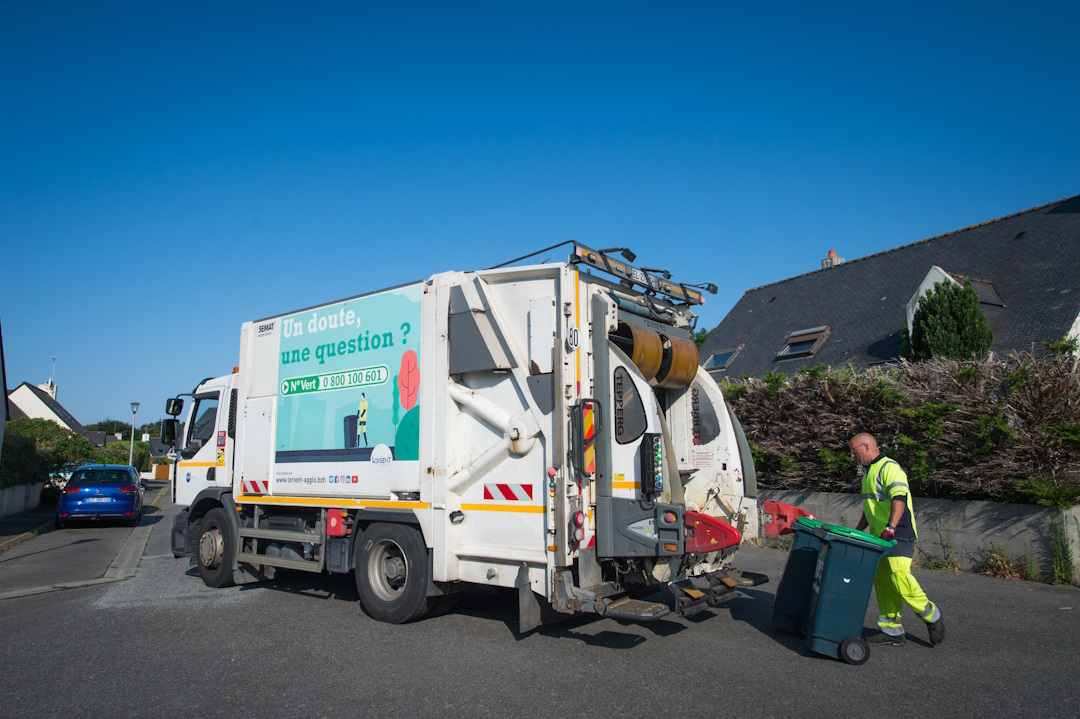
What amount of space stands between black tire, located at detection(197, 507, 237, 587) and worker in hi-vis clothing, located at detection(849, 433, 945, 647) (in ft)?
22.4

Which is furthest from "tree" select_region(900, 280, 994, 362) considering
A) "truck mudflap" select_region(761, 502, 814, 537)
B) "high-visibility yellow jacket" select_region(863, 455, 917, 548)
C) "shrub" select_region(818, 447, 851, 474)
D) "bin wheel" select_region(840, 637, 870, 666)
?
"bin wheel" select_region(840, 637, 870, 666)

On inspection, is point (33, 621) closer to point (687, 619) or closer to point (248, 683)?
point (248, 683)

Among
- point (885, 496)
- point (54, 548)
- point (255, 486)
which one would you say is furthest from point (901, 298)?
point (54, 548)

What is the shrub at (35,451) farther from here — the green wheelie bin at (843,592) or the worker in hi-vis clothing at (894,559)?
the worker in hi-vis clothing at (894,559)

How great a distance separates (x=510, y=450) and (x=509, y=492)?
1.14ft

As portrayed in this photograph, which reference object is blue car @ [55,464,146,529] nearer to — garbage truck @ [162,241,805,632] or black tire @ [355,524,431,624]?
garbage truck @ [162,241,805,632]

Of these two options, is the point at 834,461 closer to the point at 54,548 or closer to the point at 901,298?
the point at 901,298

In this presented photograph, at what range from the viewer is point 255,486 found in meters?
8.09

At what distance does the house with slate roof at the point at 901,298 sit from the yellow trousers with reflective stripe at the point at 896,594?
1035cm

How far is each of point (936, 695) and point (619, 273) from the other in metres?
3.83

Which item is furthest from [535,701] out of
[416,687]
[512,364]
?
[512,364]

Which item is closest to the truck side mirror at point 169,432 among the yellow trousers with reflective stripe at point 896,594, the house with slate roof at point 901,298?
the yellow trousers with reflective stripe at point 896,594

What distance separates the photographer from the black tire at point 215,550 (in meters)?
8.37

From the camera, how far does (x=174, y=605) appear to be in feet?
25.0
